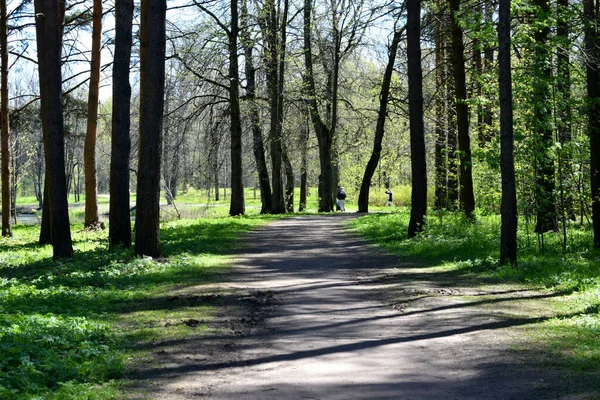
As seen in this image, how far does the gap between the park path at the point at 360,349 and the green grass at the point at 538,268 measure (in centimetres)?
50

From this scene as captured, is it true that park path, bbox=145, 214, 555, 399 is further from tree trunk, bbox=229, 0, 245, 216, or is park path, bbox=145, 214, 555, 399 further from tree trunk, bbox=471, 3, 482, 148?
tree trunk, bbox=229, 0, 245, 216

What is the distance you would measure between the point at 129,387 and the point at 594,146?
12.2 metres

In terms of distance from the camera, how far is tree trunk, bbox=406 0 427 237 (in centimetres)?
1820

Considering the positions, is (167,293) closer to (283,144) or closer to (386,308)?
(386,308)

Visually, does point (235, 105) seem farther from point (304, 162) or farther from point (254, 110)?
point (304, 162)

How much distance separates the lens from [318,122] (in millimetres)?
36812

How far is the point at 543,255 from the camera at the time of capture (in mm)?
13766

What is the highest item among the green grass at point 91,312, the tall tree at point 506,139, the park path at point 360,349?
the tall tree at point 506,139

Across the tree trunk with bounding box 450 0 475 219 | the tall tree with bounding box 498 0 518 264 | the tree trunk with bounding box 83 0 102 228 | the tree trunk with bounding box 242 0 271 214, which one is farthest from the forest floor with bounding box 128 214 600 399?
Answer: the tree trunk with bounding box 242 0 271 214

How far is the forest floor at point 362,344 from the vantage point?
5.78 m

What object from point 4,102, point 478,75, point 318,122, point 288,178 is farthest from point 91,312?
point 288,178

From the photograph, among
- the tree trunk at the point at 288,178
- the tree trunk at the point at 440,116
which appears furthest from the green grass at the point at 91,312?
the tree trunk at the point at 288,178

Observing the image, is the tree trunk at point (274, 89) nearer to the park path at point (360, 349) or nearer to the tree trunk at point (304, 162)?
the tree trunk at point (304, 162)

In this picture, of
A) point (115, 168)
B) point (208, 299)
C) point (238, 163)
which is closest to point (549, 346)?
point (208, 299)
